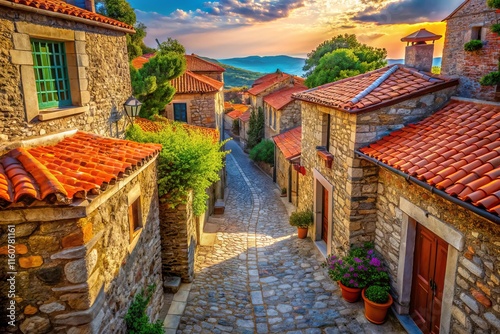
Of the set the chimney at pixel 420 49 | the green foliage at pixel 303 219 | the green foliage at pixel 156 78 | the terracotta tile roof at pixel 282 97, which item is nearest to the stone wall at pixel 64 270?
the green foliage at pixel 303 219

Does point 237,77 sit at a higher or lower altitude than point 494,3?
higher

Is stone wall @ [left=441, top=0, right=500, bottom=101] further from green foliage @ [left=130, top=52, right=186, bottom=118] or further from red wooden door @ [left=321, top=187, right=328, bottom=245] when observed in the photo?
green foliage @ [left=130, top=52, right=186, bottom=118]

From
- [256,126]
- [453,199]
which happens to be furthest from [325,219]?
[256,126]

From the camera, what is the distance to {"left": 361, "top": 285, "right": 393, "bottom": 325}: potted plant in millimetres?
6570

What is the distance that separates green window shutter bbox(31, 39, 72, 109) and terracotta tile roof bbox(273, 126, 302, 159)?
33.0ft

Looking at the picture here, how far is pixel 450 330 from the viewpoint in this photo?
5105mm

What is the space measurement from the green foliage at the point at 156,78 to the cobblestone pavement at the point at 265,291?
20.9 feet

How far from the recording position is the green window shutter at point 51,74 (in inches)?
238

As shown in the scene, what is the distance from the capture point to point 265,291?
847cm

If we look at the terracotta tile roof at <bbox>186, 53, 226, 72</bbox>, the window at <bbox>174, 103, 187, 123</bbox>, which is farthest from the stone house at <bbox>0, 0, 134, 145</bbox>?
the terracotta tile roof at <bbox>186, 53, 226, 72</bbox>

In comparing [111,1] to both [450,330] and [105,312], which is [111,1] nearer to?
[105,312]

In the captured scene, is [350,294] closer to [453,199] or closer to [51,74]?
[453,199]

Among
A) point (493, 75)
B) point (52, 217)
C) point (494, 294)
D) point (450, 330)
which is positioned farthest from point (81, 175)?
point (493, 75)

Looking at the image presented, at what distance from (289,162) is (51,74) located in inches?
482
